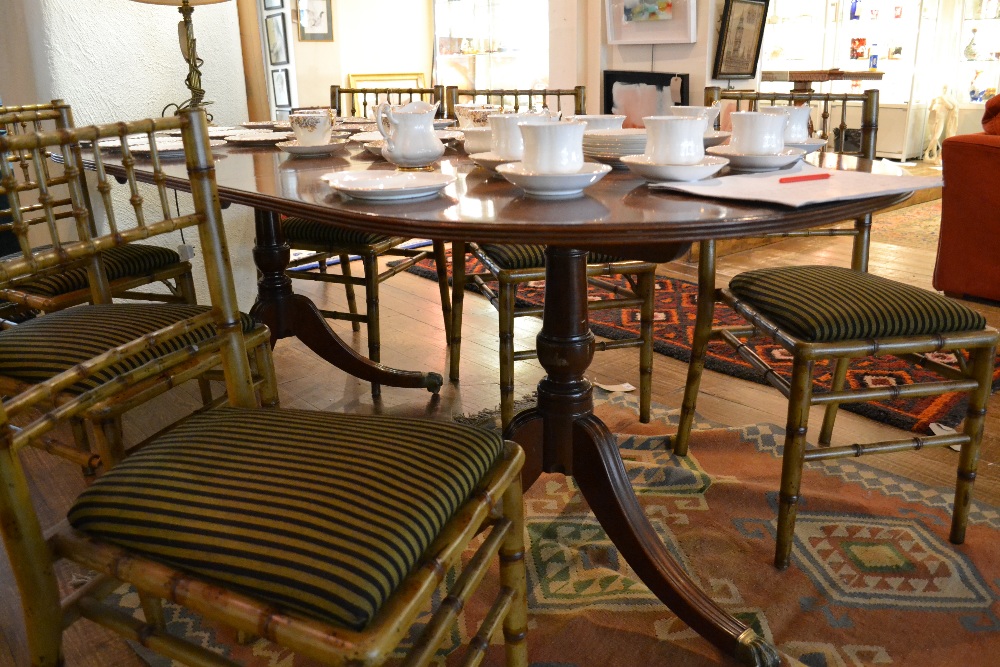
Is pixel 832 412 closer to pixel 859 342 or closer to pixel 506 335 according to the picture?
pixel 859 342

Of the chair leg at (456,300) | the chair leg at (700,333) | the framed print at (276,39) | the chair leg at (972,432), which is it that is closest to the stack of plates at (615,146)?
the chair leg at (700,333)

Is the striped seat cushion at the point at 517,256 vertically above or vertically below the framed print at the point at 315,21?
below

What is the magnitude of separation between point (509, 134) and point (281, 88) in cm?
440

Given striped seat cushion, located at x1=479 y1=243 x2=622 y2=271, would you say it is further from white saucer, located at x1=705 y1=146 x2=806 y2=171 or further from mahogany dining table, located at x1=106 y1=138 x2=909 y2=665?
white saucer, located at x1=705 y1=146 x2=806 y2=171

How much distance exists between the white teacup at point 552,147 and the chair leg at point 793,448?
568 mm

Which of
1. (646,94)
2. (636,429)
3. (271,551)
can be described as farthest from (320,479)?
(646,94)

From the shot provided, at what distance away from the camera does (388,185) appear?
1159 millimetres

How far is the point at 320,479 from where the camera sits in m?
0.85

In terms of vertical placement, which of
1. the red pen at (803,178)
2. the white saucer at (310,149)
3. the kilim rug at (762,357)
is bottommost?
the kilim rug at (762,357)

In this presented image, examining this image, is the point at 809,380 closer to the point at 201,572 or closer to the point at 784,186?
the point at 784,186

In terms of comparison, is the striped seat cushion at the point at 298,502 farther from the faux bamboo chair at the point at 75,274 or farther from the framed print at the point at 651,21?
the framed print at the point at 651,21

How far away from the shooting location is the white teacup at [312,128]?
5.62ft

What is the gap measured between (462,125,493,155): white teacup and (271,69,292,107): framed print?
13.3 ft

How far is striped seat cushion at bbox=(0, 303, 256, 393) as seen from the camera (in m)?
A: 1.25
